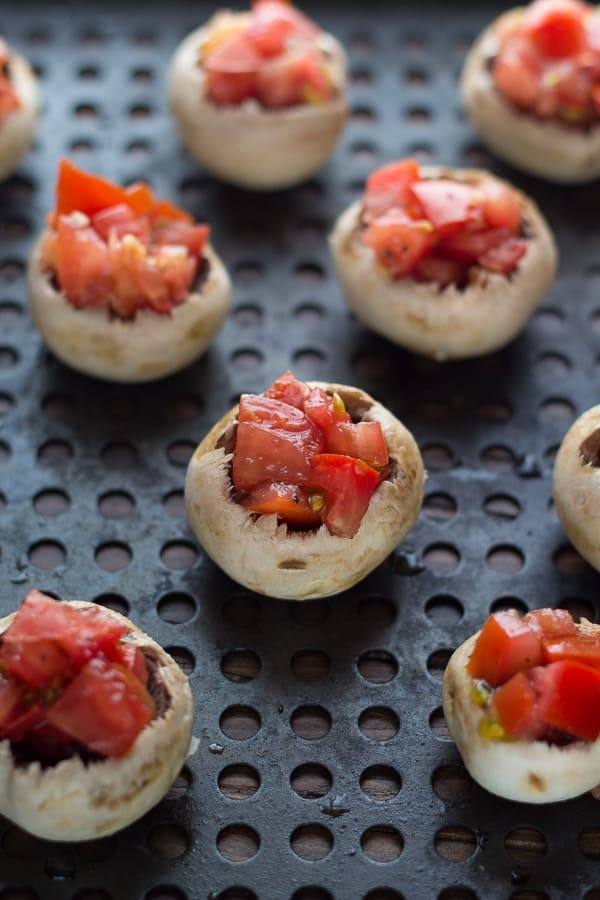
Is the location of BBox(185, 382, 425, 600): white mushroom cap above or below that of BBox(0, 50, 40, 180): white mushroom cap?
below

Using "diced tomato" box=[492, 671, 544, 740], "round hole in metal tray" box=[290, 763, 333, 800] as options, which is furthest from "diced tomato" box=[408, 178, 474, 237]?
"round hole in metal tray" box=[290, 763, 333, 800]

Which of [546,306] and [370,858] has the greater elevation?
[546,306]

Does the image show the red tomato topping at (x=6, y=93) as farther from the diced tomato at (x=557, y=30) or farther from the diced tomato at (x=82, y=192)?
the diced tomato at (x=557, y=30)

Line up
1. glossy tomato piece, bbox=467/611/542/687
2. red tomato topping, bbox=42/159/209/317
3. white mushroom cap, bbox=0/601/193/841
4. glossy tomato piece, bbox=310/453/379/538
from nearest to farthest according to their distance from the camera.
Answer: white mushroom cap, bbox=0/601/193/841 → glossy tomato piece, bbox=467/611/542/687 → glossy tomato piece, bbox=310/453/379/538 → red tomato topping, bbox=42/159/209/317

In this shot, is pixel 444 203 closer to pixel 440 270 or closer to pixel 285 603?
pixel 440 270

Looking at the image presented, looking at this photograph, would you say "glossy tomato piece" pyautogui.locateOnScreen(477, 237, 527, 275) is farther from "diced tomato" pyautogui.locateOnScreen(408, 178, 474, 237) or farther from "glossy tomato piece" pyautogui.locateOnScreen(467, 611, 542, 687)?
"glossy tomato piece" pyautogui.locateOnScreen(467, 611, 542, 687)

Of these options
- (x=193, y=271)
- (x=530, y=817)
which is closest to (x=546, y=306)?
(x=193, y=271)

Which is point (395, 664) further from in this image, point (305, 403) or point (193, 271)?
point (193, 271)
